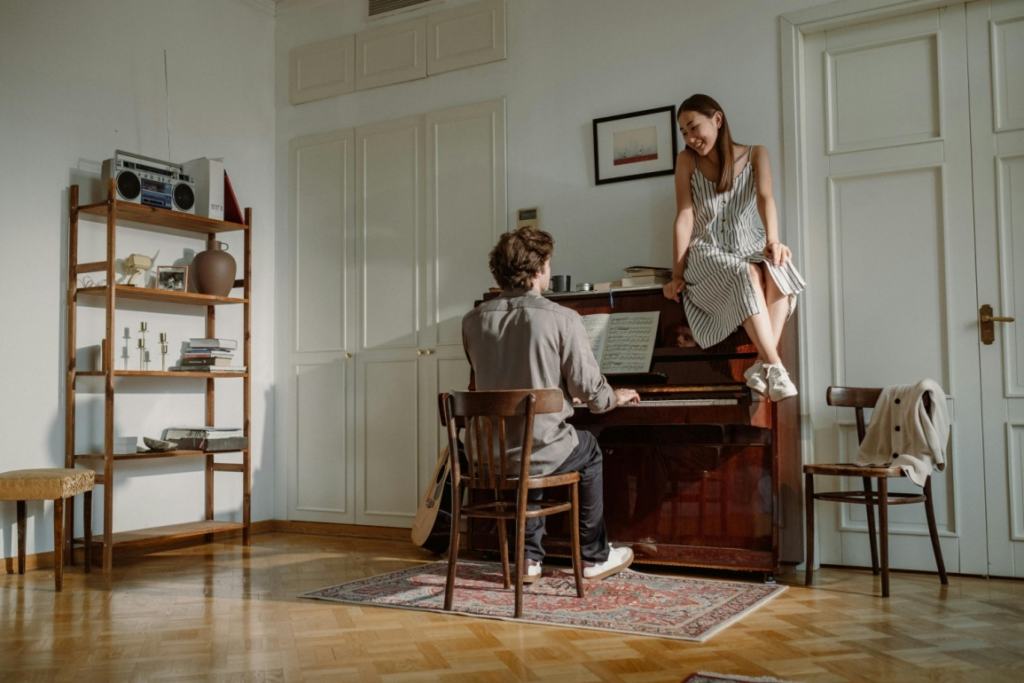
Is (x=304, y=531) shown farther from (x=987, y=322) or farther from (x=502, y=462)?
(x=987, y=322)

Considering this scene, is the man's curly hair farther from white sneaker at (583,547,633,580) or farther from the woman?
white sneaker at (583,547,633,580)

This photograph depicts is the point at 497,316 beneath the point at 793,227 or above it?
beneath

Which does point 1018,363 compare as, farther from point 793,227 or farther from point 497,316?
point 497,316

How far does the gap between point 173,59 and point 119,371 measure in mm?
1841

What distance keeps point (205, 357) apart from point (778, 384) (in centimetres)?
292

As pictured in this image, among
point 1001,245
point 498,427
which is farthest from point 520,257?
point 1001,245

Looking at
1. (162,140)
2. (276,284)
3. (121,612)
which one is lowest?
(121,612)

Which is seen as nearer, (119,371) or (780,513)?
(780,513)

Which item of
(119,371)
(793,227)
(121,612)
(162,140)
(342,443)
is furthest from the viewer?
(342,443)

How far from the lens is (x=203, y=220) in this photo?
186 inches

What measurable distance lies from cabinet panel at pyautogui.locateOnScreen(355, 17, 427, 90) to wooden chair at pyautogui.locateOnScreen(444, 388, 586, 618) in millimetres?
2699

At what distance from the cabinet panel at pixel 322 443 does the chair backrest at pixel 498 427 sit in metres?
2.23

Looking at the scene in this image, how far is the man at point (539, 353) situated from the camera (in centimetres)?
315

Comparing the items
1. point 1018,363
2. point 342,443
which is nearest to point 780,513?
point 1018,363
